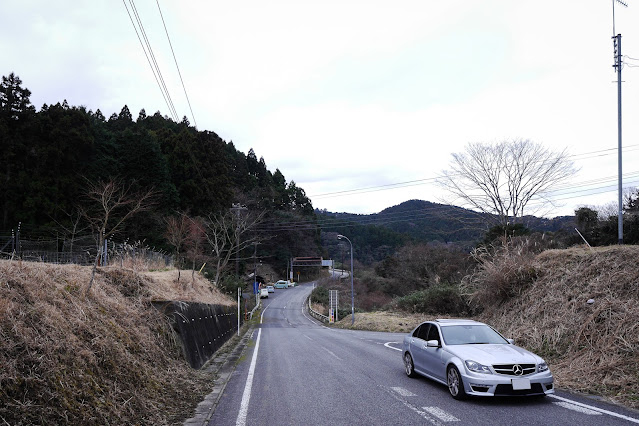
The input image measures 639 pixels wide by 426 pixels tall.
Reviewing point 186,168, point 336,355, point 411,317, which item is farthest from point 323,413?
point 186,168

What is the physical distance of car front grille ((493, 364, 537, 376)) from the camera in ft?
26.8

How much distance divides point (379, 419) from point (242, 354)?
11616 mm

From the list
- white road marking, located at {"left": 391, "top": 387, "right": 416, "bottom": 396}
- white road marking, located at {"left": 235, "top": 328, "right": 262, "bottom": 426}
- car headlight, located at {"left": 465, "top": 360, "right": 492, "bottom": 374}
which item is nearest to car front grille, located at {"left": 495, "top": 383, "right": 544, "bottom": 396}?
car headlight, located at {"left": 465, "top": 360, "right": 492, "bottom": 374}

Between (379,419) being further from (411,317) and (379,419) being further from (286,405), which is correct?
(411,317)

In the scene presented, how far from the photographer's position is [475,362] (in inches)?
328

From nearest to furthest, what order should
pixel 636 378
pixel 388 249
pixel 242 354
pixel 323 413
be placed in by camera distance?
1. pixel 323 413
2. pixel 636 378
3. pixel 242 354
4. pixel 388 249

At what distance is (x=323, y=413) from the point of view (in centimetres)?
764

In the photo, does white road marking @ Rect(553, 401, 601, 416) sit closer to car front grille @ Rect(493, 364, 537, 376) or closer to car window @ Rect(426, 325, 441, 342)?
car front grille @ Rect(493, 364, 537, 376)

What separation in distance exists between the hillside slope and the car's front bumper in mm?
1392

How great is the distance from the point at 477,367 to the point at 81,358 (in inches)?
249

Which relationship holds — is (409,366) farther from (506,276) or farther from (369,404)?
(506,276)

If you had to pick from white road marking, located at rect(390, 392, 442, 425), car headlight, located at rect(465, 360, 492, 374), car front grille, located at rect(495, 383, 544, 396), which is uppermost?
car headlight, located at rect(465, 360, 492, 374)

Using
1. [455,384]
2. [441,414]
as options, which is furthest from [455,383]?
[441,414]

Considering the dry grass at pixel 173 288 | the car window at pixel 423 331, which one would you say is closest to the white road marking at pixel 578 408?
the car window at pixel 423 331
